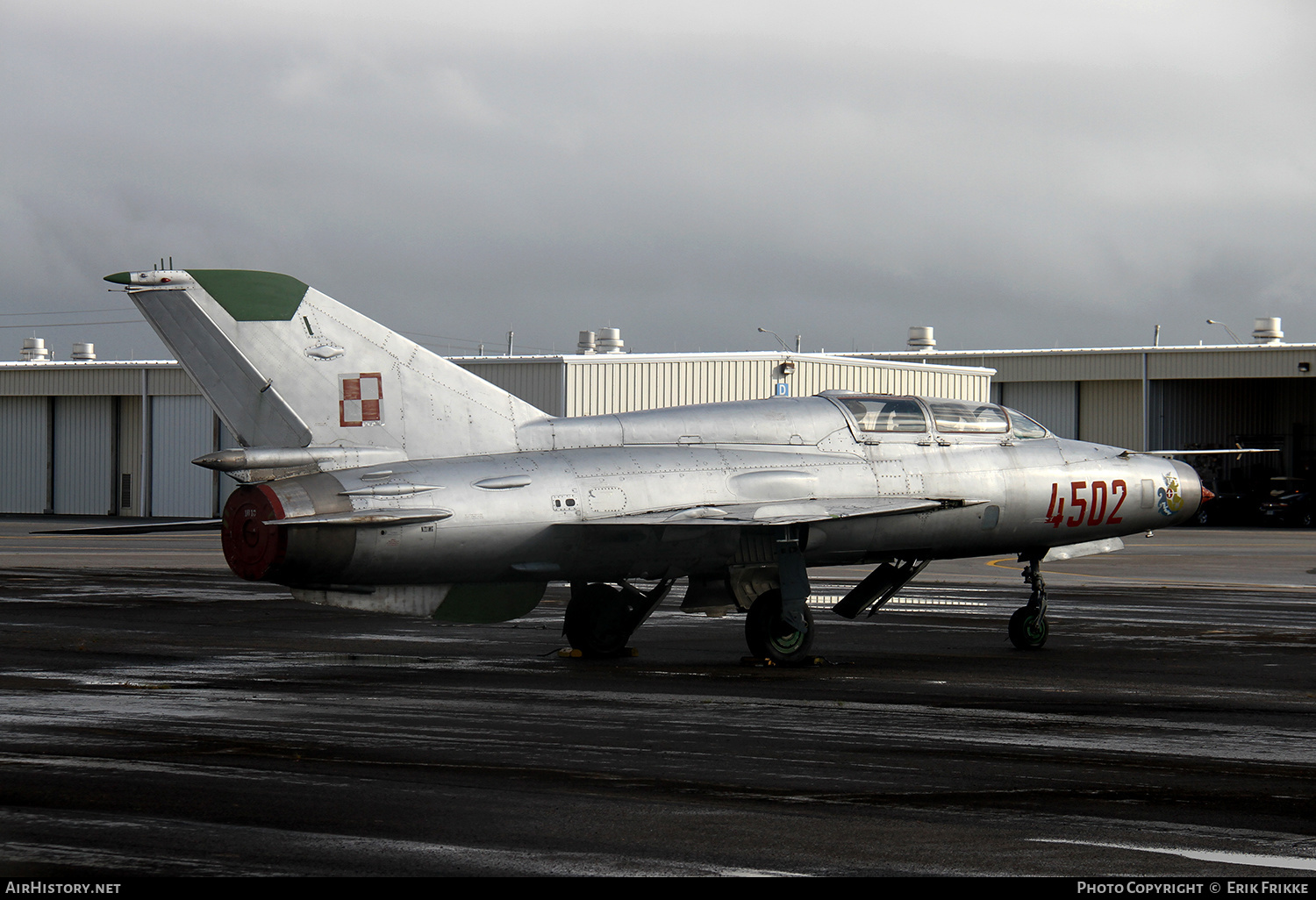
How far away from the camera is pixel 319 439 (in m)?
14.9

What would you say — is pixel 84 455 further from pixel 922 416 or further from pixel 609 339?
pixel 922 416

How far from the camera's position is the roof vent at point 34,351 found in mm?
79062

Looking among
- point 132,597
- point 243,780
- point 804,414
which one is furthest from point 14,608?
point 243,780

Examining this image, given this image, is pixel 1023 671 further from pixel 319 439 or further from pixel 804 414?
pixel 319 439

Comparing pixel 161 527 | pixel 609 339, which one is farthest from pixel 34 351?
pixel 161 527

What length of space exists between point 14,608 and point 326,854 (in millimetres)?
18100

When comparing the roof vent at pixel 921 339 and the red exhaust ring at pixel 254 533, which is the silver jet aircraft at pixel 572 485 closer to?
the red exhaust ring at pixel 254 533

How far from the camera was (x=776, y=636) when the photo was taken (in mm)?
16281

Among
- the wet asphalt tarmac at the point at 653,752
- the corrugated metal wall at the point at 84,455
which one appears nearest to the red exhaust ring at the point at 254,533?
the wet asphalt tarmac at the point at 653,752

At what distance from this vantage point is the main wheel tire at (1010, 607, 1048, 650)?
1831 cm

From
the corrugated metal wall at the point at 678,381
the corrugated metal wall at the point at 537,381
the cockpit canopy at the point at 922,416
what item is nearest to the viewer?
the cockpit canopy at the point at 922,416

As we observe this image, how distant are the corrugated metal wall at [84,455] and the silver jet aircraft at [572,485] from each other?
53997 millimetres

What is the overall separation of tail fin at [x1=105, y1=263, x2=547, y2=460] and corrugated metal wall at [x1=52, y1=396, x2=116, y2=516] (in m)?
54.0

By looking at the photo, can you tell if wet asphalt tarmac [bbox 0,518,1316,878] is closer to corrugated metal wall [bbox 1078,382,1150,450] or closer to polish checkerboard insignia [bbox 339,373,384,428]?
polish checkerboard insignia [bbox 339,373,384,428]
